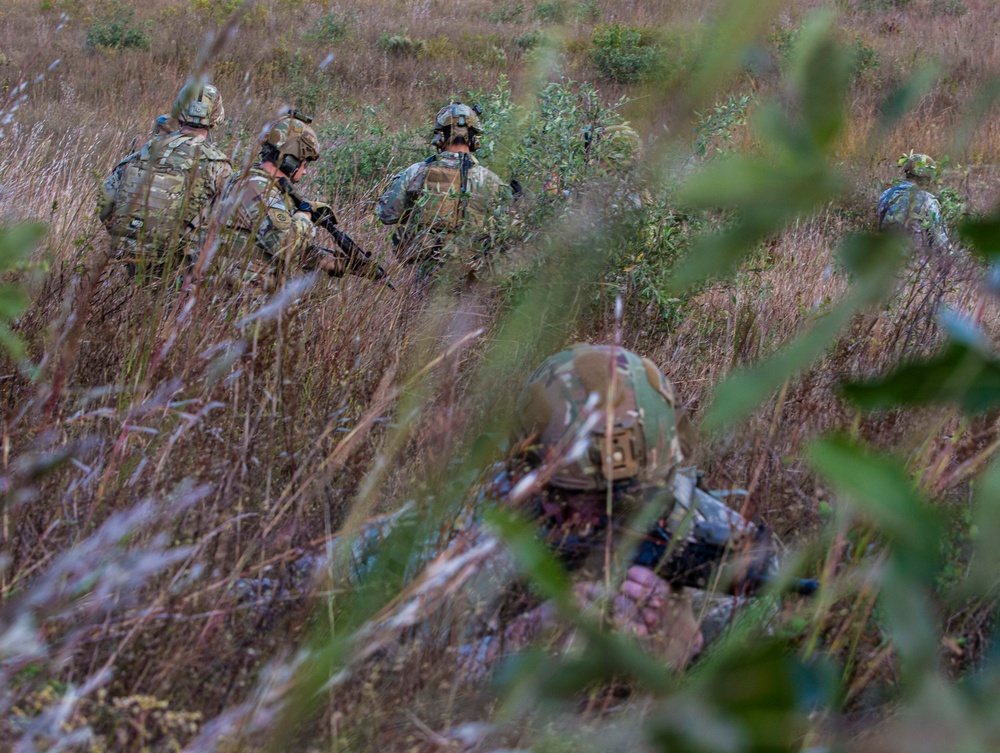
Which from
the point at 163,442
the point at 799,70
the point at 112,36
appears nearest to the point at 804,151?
the point at 799,70

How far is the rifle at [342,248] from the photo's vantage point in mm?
3611

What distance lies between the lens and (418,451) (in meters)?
1.63

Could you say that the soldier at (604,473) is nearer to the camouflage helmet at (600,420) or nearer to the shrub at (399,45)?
the camouflage helmet at (600,420)

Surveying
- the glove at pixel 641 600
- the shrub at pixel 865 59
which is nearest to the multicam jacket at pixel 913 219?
the glove at pixel 641 600

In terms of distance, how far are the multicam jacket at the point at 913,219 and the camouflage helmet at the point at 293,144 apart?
2664 mm

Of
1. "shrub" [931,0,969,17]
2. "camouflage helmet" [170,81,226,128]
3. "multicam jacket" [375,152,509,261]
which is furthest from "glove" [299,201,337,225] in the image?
"shrub" [931,0,969,17]

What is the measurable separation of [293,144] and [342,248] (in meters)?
0.84

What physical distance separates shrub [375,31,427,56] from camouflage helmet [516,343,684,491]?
12992 mm

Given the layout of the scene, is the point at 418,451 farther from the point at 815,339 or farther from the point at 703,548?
the point at 815,339

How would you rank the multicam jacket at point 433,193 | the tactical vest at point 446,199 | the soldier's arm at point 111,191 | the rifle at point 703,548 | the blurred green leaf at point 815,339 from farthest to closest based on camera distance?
the multicam jacket at point 433,193 < the tactical vest at point 446,199 < the soldier's arm at point 111,191 < the rifle at point 703,548 < the blurred green leaf at point 815,339

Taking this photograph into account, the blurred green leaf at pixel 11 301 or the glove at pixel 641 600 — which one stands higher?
the blurred green leaf at pixel 11 301

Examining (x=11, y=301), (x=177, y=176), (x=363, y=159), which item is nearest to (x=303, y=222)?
(x=177, y=176)

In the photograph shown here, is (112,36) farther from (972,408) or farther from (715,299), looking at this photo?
(972,408)

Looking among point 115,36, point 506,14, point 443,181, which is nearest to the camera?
point 443,181
